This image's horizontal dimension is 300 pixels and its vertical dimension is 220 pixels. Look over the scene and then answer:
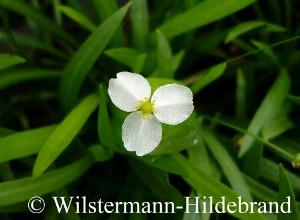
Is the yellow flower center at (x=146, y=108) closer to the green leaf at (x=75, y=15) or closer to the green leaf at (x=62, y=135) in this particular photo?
the green leaf at (x=62, y=135)

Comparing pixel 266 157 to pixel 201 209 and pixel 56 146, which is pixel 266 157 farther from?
pixel 56 146

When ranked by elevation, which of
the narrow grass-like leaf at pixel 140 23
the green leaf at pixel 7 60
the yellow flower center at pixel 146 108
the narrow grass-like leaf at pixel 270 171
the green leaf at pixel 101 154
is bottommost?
the yellow flower center at pixel 146 108

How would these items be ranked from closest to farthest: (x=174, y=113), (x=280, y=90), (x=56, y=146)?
1. (x=174, y=113)
2. (x=56, y=146)
3. (x=280, y=90)

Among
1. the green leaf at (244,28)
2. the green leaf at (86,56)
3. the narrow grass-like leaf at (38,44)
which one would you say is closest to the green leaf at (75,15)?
the green leaf at (86,56)

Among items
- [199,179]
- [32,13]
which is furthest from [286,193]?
[32,13]

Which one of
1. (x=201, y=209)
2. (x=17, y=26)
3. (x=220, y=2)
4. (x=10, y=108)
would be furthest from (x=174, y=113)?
(x=17, y=26)

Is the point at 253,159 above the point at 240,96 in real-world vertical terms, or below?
below

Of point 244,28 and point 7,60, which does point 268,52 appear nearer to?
point 244,28
